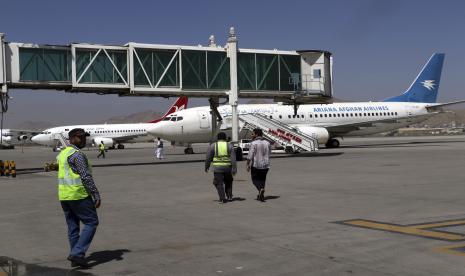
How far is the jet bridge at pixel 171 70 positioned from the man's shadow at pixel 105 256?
1995cm

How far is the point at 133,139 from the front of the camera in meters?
73.4

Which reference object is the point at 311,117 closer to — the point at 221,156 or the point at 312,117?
the point at 312,117

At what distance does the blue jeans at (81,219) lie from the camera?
7.63 m

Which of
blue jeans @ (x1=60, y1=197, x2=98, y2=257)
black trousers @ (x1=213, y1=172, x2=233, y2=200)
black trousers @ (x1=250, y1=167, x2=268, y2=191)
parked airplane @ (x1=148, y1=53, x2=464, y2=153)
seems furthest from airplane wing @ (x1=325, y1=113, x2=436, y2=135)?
blue jeans @ (x1=60, y1=197, x2=98, y2=257)

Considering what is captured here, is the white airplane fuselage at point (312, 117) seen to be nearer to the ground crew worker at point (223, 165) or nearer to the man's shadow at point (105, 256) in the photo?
the ground crew worker at point (223, 165)

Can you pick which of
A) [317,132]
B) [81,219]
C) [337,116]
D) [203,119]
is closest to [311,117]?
[337,116]

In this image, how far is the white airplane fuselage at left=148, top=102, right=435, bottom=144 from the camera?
39.3m

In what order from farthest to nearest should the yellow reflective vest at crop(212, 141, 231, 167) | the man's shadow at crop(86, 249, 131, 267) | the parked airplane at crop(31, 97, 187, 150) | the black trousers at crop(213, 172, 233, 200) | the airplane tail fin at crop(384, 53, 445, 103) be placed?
the parked airplane at crop(31, 97, 187, 150) < the airplane tail fin at crop(384, 53, 445, 103) < the yellow reflective vest at crop(212, 141, 231, 167) < the black trousers at crop(213, 172, 233, 200) < the man's shadow at crop(86, 249, 131, 267)

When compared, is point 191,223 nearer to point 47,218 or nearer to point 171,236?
point 171,236

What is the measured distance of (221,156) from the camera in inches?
560

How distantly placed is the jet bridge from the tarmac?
11.0 meters

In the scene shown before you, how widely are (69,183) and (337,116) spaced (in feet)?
129

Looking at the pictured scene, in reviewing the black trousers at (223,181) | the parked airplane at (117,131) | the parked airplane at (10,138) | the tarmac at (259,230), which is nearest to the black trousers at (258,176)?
the tarmac at (259,230)

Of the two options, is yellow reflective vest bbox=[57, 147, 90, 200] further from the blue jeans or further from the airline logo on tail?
the airline logo on tail
